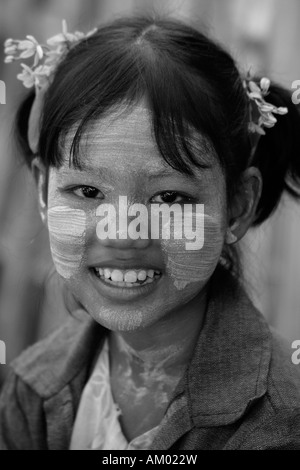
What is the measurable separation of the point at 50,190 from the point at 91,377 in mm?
477

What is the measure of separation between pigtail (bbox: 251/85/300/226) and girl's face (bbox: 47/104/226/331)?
242 mm

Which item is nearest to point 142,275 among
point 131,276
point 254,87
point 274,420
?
point 131,276

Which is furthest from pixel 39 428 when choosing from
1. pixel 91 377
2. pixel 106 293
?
pixel 106 293

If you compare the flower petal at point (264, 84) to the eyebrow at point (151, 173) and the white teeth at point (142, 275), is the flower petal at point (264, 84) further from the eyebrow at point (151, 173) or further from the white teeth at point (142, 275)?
the white teeth at point (142, 275)

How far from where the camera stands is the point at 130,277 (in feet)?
3.82

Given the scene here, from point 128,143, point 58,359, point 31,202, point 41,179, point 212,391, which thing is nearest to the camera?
point 128,143

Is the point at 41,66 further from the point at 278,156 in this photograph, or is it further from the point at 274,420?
the point at 274,420

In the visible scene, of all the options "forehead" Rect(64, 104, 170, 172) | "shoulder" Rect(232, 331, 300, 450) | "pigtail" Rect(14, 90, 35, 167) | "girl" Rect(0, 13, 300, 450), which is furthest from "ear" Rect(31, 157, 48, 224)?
"shoulder" Rect(232, 331, 300, 450)

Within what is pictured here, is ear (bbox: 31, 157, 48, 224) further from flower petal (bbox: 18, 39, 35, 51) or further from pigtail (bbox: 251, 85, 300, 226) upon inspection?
pigtail (bbox: 251, 85, 300, 226)

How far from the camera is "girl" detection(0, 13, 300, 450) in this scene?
3.73ft

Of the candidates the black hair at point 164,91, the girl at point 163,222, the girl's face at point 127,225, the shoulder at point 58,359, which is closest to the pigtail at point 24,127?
the girl at point 163,222

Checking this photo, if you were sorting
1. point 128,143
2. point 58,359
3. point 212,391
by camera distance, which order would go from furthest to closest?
point 58,359
point 212,391
point 128,143

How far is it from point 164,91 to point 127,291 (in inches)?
14.8
